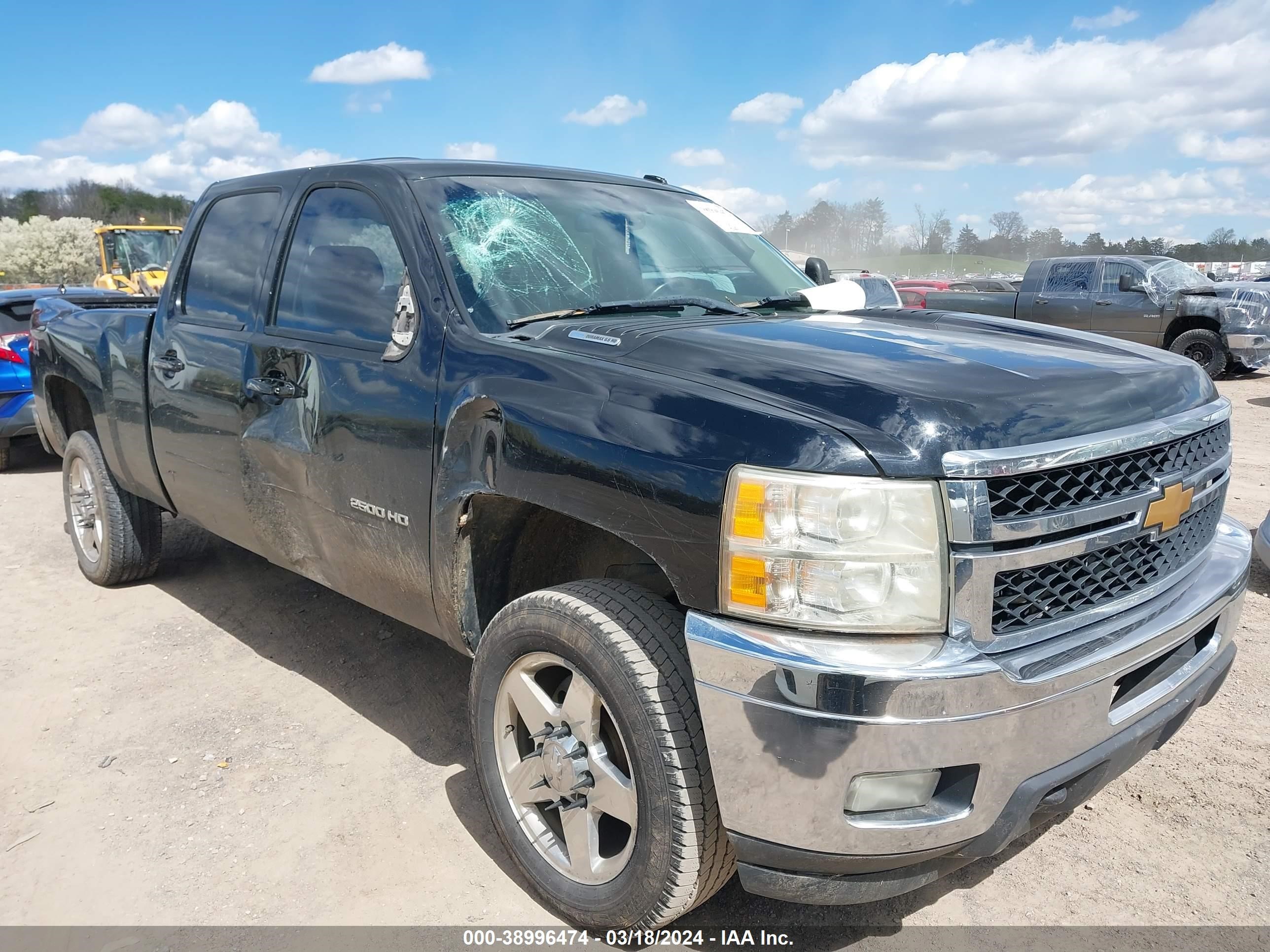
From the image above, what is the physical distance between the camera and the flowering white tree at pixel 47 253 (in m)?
50.6

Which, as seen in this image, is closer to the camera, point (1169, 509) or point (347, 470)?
point (1169, 509)

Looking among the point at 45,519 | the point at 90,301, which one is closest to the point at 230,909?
the point at 90,301

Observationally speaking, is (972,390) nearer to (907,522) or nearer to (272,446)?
(907,522)

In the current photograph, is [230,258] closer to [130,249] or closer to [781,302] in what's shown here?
[781,302]

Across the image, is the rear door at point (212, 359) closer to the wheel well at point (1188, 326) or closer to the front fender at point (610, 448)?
the front fender at point (610, 448)

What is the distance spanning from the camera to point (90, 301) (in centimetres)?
569

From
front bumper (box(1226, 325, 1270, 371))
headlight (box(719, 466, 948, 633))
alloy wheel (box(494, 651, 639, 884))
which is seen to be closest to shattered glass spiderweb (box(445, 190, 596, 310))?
alloy wheel (box(494, 651, 639, 884))

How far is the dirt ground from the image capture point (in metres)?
2.50

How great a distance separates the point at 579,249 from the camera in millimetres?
3078

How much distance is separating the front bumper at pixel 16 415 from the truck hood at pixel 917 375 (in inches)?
291

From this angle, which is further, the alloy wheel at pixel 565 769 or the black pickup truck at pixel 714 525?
the alloy wheel at pixel 565 769

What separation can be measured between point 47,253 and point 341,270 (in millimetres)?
58534

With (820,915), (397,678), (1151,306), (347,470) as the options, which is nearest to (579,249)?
(347,470)

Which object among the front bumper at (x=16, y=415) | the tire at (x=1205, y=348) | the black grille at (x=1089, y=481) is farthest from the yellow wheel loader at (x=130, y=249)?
the black grille at (x=1089, y=481)
